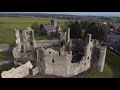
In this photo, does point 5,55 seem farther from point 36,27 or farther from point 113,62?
point 113,62

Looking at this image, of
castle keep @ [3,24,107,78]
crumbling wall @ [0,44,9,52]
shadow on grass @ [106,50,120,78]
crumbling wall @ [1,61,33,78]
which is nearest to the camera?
crumbling wall @ [1,61,33,78]

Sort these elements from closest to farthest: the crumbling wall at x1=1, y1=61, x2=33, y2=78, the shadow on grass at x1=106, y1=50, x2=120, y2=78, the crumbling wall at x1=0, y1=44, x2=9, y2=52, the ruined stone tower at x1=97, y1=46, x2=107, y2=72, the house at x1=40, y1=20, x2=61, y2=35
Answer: the crumbling wall at x1=1, y1=61, x2=33, y2=78 → the shadow on grass at x1=106, y1=50, x2=120, y2=78 → the ruined stone tower at x1=97, y1=46, x2=107, y2=72 → the crumbling wall at x1=0, y1=44, x2=9, y2=52 → the house at x1=40, y1=20, x2=61, y2=35

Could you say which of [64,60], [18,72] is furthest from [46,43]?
[18,72]

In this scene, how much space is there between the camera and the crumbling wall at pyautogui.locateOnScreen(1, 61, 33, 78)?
7.66 m

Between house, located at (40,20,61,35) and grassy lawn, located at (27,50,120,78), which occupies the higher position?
house, located at (40,20,61,35)

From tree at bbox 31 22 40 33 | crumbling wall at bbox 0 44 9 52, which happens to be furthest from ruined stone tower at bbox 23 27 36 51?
tree at bbox 31 22 40 33

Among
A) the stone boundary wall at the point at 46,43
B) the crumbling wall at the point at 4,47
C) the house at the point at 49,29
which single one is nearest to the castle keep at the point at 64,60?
the crumbling wall at the point at 4,47

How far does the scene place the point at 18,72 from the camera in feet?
26.5

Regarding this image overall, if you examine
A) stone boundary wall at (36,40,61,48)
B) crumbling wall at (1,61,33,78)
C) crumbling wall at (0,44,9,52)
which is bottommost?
crumbling wall at (1,61,33,78)

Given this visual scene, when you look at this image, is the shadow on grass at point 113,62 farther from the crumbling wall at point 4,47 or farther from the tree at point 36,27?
the tree at point 36,27

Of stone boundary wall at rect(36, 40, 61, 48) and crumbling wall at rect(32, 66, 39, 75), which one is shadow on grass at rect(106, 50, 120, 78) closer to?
crumbling wall at rect(32, 66, 39, 75)

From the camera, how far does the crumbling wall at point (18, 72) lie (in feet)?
25.1

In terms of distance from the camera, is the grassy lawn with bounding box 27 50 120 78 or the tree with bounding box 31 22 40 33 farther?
the tree with bounding box 31 22 40 33
